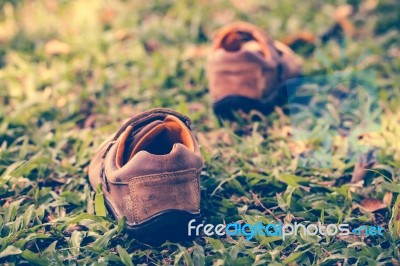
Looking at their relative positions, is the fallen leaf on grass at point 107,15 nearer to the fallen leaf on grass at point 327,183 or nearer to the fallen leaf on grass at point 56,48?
the fallen leaf on grass at point 56,48

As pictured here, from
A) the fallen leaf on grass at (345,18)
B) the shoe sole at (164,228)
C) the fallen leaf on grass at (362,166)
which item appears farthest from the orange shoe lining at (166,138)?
the fallen leaf on grass at (345,18)

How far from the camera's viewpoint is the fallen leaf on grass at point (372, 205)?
7.59ft

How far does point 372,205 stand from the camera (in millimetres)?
2336

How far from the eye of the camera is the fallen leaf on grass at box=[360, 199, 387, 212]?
231 centimetres

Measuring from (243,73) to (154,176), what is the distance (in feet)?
Answer: 3.29

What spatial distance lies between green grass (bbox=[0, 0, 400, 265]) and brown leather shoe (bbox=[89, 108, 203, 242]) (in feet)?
0.34

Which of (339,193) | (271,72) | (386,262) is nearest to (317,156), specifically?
(339,193)

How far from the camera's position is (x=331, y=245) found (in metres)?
2.14

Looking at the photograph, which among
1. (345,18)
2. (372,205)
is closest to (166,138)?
(372,205)

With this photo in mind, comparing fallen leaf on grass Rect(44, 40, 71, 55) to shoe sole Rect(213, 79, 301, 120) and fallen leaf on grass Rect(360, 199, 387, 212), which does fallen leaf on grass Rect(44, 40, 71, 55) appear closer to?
shoe sole Rect(213, 79, 301, 120)

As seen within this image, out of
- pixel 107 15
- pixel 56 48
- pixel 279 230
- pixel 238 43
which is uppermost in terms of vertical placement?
pixel 107 15

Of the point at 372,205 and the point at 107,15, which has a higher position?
the point at 107,15

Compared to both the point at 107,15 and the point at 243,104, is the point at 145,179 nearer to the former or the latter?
the point at 243,104

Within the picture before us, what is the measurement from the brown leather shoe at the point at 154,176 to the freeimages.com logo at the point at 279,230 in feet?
0.43
